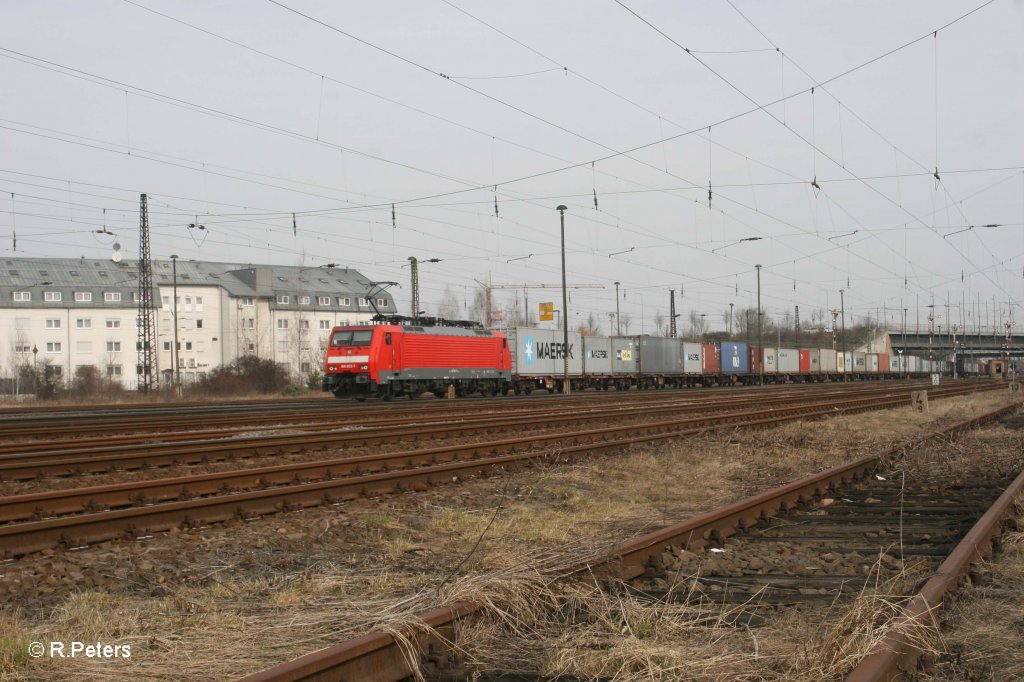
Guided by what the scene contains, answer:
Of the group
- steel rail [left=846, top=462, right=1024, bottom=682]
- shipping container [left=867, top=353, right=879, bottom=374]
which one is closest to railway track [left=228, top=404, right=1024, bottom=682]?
steel rail [left=846, top=462, right=1024, bottom=682]

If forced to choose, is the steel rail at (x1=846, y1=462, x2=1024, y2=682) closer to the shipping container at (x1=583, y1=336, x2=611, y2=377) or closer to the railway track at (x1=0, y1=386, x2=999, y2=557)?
the railway track at (x1=0, y1=386, x2=999, y2=557)

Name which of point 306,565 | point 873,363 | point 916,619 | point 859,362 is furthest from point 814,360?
point 916,619

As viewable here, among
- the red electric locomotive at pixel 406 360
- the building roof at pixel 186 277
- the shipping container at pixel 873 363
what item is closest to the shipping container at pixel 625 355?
the red electric locomotive at pixel 406 360

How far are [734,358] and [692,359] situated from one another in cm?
A: 625

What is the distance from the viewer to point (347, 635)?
4.48m

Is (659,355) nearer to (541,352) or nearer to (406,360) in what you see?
(541,352)

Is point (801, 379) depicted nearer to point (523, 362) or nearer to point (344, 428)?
point (523, 362)

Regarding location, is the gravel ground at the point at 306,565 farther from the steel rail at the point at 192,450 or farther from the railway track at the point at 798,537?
the steel rail at the point at 192,450

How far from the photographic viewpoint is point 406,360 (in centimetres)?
3156

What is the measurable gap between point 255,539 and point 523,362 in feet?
112

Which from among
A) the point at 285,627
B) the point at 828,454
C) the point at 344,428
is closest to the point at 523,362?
the point at 344,428

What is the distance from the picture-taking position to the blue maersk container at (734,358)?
5797 centimetres

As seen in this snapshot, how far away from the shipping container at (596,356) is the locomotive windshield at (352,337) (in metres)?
17.4

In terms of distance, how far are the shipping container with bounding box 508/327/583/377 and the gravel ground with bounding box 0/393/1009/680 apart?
93.8 feet
